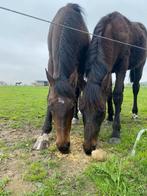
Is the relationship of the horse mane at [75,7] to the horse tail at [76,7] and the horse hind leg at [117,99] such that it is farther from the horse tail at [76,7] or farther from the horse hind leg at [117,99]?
the horse hind leg at [117,99]

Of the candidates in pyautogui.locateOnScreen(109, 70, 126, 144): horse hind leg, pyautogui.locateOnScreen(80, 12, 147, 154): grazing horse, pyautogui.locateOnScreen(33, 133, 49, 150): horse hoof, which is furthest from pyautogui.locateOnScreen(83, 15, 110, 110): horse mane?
pyautogui.locateOnScreen(33, 133, 49, 150): horse hoof

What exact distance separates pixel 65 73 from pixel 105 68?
28.5 inches

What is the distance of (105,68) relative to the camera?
591 centimetres

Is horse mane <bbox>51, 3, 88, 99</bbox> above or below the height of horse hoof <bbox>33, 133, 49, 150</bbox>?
above

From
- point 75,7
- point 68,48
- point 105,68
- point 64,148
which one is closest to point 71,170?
point 64,148

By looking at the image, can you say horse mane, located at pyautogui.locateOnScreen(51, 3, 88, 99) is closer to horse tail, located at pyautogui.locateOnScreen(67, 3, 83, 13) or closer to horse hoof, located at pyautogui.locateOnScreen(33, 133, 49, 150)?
horse tail, located at pyautogui.locateOnScreen(67, 3, 83, 13)

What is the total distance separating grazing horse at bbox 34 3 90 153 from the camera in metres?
5.23

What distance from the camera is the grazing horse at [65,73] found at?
17.2 ft

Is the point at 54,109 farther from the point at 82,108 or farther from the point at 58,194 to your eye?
the point at 58,194

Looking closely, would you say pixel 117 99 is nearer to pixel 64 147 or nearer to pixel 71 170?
pixel 64 147

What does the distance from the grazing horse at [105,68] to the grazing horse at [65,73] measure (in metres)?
0.27

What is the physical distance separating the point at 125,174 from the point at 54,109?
143 cm

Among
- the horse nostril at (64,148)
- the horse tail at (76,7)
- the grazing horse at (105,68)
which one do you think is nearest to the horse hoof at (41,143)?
the horse nostril at (64,148)

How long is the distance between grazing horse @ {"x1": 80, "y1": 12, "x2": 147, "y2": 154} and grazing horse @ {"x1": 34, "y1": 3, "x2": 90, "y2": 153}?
0.87ft
